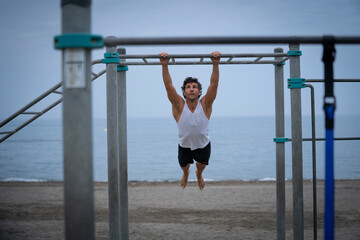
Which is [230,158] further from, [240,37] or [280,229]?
[240,37]

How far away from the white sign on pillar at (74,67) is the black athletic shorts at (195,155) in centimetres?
300

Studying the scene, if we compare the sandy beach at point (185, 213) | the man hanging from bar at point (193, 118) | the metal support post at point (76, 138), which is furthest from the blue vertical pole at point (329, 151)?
the sandy beach at point (185, 213)

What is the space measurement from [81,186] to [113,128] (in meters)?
1.57

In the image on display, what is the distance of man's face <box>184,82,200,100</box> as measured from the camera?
4.18m

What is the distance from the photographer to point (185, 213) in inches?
254

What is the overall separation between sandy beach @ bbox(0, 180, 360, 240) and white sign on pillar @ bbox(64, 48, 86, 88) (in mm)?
3992

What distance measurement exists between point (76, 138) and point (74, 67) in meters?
0.29

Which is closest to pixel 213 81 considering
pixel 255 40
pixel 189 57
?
pixel 189 57

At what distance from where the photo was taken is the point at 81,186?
4.49 ft

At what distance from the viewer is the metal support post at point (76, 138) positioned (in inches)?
53.8

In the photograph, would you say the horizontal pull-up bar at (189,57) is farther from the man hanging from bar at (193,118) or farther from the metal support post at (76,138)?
the metal support post at (76,138)

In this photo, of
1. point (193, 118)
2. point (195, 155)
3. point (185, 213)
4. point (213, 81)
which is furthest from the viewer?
point (185, 213)

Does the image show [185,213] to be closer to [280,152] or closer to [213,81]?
[280,152]

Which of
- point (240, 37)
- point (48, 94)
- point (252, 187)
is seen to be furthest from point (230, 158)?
point (240, 37)
